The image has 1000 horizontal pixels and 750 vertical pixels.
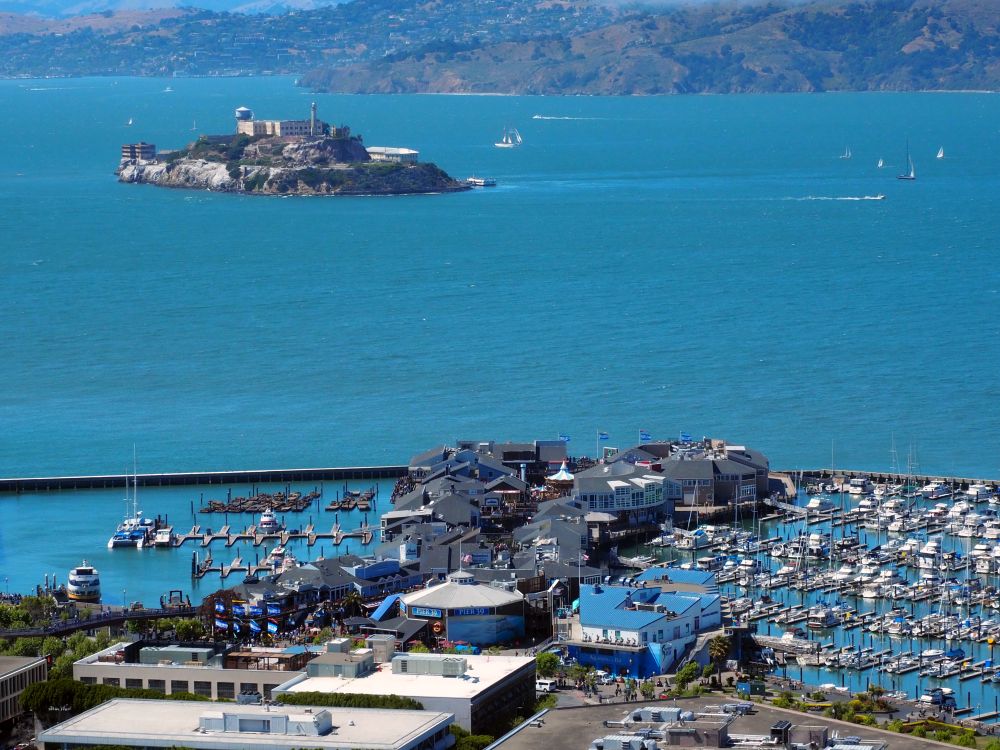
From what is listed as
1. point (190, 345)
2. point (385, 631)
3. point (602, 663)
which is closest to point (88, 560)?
point (385, 631)

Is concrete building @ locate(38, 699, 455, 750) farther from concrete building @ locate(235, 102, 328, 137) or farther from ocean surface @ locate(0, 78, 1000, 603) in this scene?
concrete building @ locate(235, 102, 328, 137)

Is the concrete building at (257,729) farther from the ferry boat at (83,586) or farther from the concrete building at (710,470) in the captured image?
the concrete building at (710,470)

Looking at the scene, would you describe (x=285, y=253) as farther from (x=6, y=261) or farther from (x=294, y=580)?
(x=294, y=580)

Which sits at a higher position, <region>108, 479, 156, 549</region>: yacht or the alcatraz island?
the alcatraz island

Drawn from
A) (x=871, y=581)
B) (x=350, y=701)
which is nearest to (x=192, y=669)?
(x=350, y=701)

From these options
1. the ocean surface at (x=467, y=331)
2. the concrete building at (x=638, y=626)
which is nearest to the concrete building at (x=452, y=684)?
the concrete building at (x=638, y=626)

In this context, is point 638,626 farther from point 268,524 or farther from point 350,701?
point 268,524

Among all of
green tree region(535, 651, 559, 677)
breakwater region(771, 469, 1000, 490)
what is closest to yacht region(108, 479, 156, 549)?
green tree region(535, 651, 559, 677)
